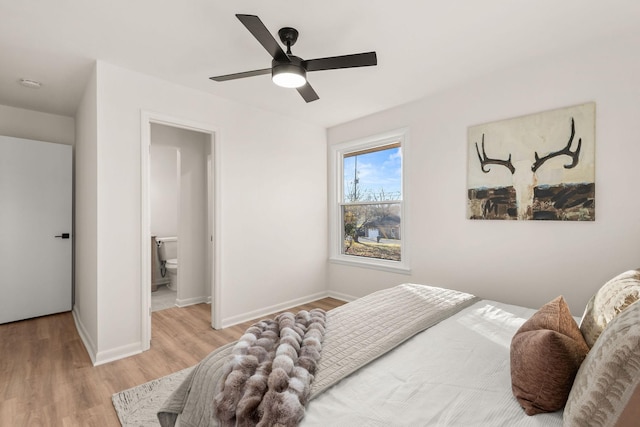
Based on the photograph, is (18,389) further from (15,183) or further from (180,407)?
(15,183)

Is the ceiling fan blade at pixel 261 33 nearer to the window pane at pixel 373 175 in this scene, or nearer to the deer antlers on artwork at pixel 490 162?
the deer antlers on artwork at pixel 490 162

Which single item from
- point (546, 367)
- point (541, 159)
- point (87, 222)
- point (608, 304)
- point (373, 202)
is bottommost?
point (546, 367)

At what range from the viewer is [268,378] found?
45.7 inches

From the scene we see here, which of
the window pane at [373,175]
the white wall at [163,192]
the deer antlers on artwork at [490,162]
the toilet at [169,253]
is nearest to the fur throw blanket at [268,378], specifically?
the deer antlers on artwork at [490,162]

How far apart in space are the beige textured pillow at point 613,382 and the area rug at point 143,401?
82.9 inches

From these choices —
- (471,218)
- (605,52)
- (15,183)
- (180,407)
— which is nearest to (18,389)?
(180,407)

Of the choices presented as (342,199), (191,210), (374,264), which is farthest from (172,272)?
(374,264)

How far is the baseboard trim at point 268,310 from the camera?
3.40 metres

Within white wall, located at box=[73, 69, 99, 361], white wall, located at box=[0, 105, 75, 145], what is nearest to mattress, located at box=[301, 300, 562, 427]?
white wall, located at box=[73, 69, 99, 361]

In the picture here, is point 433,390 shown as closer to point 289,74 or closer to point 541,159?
point 289,74

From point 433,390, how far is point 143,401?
193cm

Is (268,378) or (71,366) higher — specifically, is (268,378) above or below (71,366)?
above

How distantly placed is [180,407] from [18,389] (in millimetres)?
1624

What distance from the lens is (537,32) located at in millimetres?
2191
